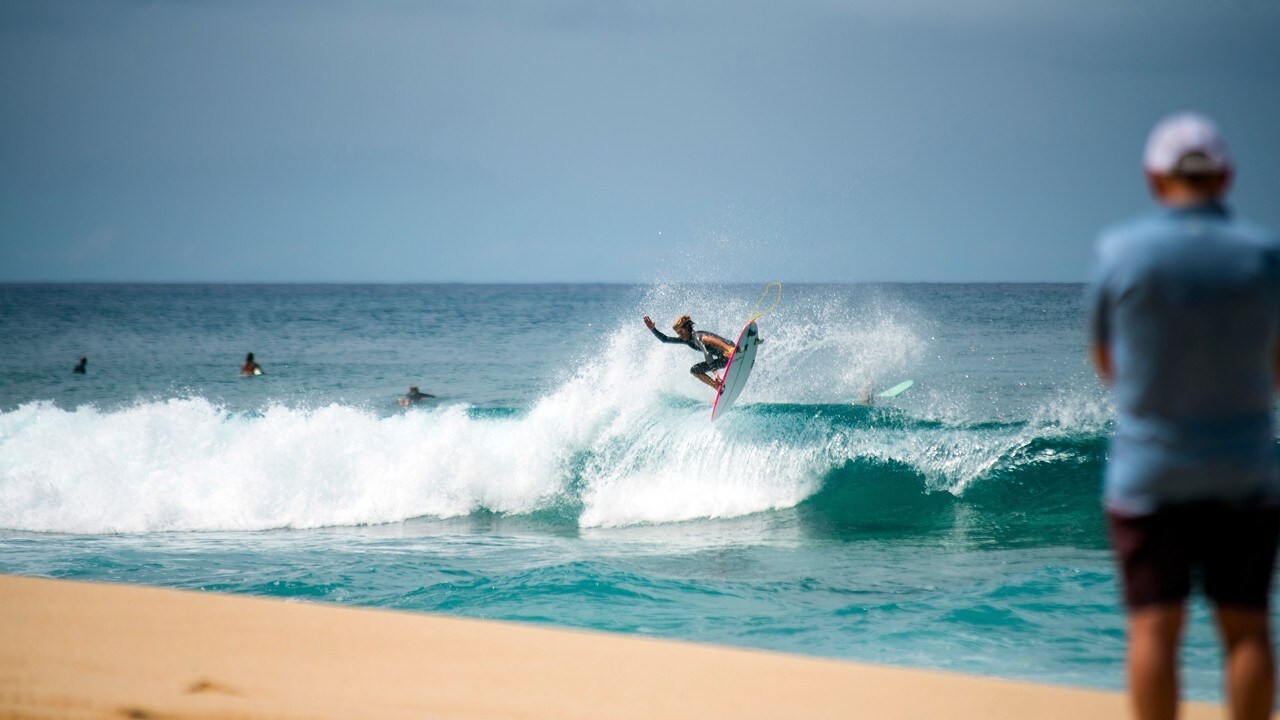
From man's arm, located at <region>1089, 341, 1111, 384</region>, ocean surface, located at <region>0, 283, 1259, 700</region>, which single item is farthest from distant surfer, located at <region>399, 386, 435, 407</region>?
man's arm, located at <region>1089, 341, 1111, 384</region>

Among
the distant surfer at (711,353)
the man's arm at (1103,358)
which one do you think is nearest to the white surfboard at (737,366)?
the distant surfer at (711,353)

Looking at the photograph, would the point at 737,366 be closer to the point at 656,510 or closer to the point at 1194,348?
the point at 656,510

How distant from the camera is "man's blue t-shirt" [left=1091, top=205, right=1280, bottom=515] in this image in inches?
78.0

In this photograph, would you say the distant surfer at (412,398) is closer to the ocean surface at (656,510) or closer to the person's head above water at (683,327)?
the ocean surface at (656,510)

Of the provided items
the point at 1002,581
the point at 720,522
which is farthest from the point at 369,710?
the point at 720,522

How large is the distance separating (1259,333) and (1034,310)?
56718 millimetres

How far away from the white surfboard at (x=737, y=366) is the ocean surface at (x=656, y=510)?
0.27 meters

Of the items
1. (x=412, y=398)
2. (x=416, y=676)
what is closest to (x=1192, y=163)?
(x=416, y=676)

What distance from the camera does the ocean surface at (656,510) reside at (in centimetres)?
643

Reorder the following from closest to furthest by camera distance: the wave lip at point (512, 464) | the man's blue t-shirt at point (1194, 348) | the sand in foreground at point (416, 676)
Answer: the man's blue t-shirt at point (1194, 348), the sand in foreground at point (416, 676), the wave lip at point (512, 464)

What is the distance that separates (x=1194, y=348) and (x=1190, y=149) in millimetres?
455

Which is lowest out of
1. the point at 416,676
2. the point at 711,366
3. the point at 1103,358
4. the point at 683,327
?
the point at 416,676

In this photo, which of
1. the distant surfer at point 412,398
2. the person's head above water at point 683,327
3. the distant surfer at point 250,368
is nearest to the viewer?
the person's head above water at point 683,327

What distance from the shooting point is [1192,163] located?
6.86ft
